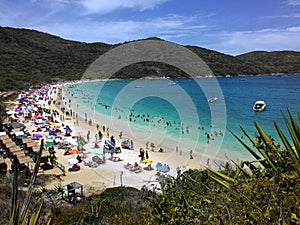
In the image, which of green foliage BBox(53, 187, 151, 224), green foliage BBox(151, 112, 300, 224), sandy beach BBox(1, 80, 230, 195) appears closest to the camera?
green foliage BBox(151, 112, 300, 224)

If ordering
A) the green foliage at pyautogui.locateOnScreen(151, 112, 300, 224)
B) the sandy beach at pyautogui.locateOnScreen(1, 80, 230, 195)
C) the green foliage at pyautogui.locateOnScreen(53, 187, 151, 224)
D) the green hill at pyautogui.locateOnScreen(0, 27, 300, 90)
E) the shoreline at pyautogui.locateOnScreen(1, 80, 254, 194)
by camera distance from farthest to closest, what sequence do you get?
the green hill at pyautogui.locateOnScreen(0, 27, 300, 90)
the sandy beach at pyautogui.locateOnScreen(1, 80, 230, 195)
the shoreline at pyautogui.locateOnScreen(1, 80, 254, 194)
the green foliage at pyautogui.locateOnScreen(53, 187, 151, 224)
the green foliage at pyautogui.locateOnScreen(151, 112, 300, 224)

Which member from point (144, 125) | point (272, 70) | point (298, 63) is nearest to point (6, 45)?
point (144, 125)

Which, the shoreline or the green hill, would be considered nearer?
the shoreline

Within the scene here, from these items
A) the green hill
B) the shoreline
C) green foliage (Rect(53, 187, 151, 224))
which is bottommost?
the shoreline

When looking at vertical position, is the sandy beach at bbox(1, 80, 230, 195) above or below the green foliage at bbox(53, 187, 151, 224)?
below

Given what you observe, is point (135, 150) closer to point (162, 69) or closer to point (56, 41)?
point (162, 69)

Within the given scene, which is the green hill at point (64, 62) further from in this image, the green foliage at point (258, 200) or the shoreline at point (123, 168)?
the green foliage at point (258, 200)

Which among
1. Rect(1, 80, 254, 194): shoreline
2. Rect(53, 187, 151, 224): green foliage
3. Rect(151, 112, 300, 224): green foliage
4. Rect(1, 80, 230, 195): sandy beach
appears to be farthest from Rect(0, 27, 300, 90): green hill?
Rect(151, 112, 300, 224): green foliage

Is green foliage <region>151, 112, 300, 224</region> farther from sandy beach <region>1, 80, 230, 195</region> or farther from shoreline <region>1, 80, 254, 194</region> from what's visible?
shoreline <region>1, 80, 254, 194</region>
